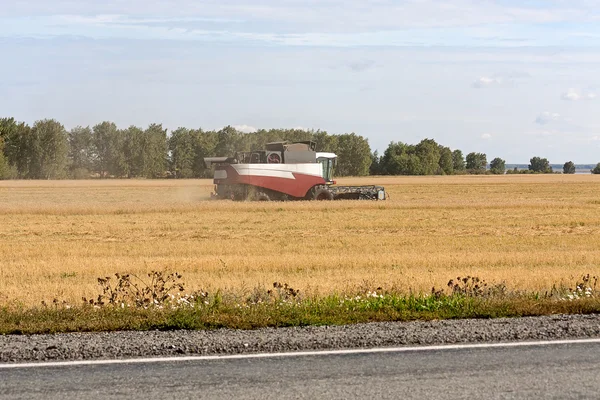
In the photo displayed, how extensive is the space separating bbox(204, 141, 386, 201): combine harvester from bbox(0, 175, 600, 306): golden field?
79.5 inches

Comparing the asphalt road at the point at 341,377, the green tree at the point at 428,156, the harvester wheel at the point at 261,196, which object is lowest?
the asphalt road at the point at 341,377

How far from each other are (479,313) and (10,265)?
12047mm

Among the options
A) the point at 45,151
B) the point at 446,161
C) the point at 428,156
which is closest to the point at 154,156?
the point at 45,151

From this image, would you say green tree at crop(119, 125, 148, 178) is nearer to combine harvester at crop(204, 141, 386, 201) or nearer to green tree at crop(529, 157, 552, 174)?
combine harvester at crop(204, 141, 386, 201)

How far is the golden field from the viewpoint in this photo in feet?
49.0

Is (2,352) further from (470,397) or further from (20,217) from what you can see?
(20,217)

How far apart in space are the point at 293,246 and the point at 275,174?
763 inches

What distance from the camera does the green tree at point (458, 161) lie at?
156 meters

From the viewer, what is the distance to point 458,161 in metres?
160

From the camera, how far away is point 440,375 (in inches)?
260

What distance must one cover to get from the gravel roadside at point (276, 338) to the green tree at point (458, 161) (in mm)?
147063

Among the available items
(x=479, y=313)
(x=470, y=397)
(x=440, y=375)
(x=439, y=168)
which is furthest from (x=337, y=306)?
(x=439, y=168)

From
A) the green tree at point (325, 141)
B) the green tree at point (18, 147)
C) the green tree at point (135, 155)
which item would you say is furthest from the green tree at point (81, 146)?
the green tree at point (325, 141)

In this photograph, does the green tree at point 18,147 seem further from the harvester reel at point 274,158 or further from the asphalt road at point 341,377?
the asphalt road at point 341,377
